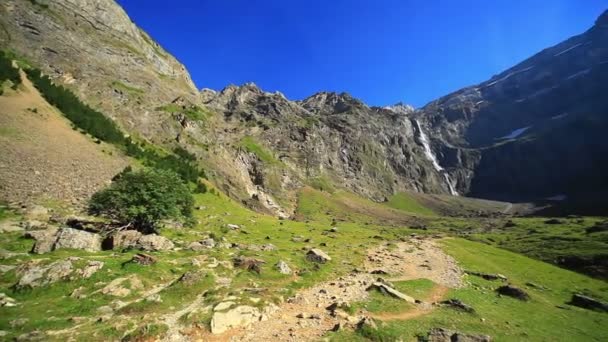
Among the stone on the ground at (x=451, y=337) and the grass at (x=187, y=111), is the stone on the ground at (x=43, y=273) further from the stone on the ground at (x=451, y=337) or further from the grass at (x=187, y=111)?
the grass at (x=187, y=111)

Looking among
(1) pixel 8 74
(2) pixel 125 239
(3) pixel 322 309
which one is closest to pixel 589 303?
(3) pixel 322 309

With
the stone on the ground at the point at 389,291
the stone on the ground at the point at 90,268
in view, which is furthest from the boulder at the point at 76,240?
the stone on the ground at the point at 389,291

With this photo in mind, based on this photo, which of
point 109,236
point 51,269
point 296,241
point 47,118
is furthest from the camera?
point 47,118

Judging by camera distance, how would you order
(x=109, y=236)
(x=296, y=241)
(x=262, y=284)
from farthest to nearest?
1. (x=296, y=241)
2. (x=109, y=236)
3. (x=262, y=284)

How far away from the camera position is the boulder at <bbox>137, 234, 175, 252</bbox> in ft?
109

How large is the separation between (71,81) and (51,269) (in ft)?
361

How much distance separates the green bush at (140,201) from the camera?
126ft

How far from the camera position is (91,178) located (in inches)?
2151

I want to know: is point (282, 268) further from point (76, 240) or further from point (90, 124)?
point (90, 124)

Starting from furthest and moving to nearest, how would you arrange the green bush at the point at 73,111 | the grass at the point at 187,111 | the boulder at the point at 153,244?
the grass at the point at 187,111 → the green bush at the point at 73,111 → the boulder at the point at 153,244

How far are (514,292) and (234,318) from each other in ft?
110

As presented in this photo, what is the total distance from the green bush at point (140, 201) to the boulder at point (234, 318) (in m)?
23.0

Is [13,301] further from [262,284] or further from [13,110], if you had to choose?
[13,110]

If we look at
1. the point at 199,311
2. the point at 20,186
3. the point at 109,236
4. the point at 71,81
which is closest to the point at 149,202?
the point at 109,236
